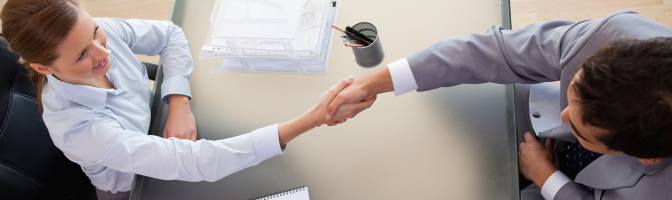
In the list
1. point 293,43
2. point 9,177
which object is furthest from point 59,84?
point 293,43

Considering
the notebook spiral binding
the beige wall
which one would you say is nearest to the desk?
the notebook spiral binding

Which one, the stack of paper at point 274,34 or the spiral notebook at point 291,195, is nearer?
the spiral notebook at point 291,195

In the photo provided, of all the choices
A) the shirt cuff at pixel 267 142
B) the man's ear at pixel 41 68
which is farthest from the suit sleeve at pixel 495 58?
the man's ear at pixel 41 68

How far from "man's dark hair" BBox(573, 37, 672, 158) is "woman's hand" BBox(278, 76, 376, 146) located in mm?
467

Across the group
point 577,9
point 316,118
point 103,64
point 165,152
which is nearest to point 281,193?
point 316,118

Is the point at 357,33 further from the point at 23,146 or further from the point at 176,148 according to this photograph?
the point at 23,146

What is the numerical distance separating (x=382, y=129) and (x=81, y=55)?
2.36 feet

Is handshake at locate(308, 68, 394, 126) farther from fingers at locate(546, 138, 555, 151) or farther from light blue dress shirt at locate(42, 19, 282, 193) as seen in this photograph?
fingers at locate(546, 138, 555, 151)

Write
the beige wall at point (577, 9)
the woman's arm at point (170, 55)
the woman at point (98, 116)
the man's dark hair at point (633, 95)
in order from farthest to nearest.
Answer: the beige wall at point (577, 9), the woman's arm at point (170, 55), the woman at point (98, 116), the man's dark hair at point (633, 95)

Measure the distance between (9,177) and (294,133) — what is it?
28.6 inches

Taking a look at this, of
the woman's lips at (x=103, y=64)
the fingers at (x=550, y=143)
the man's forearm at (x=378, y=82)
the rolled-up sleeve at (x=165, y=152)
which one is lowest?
the fingers at (x=550, y=143)

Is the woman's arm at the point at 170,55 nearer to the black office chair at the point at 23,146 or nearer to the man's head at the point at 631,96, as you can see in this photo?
the black office chair at the point at 23,146

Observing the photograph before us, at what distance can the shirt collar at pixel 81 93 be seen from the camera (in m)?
0.90

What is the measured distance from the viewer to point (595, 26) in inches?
30.1
